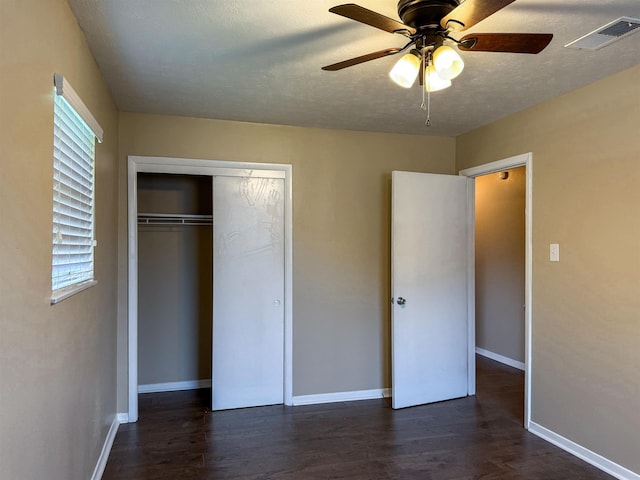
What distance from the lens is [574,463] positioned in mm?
2756

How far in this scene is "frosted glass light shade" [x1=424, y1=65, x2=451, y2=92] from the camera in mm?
1880

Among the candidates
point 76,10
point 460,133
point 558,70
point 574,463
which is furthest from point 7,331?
point 460,133

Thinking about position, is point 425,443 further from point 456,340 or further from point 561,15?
point 561,15

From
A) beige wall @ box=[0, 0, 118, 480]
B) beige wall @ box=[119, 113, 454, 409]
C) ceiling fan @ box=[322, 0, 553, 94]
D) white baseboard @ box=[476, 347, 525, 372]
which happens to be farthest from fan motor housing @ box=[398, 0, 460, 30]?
white baseboard @ box=[476, 347, 525, 372]

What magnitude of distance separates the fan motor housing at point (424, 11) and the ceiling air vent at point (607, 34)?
3.01ft

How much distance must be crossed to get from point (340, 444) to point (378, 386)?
1.04 metres

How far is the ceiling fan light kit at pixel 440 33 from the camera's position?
1560 mm

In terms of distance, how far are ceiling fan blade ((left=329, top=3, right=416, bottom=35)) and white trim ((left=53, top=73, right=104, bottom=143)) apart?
1075 mm

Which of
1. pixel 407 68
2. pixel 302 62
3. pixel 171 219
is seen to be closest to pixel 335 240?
pixel 171 219

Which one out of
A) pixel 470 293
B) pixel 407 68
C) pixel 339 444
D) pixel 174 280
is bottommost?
pixel 339 444

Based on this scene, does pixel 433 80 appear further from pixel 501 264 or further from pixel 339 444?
pixel 501 264

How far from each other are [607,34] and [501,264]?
332 centimetres

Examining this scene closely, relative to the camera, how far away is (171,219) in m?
4.13

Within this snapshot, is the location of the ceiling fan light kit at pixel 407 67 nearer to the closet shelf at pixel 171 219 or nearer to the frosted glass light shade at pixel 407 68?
the frosted glass light shade at pixel 407 68
